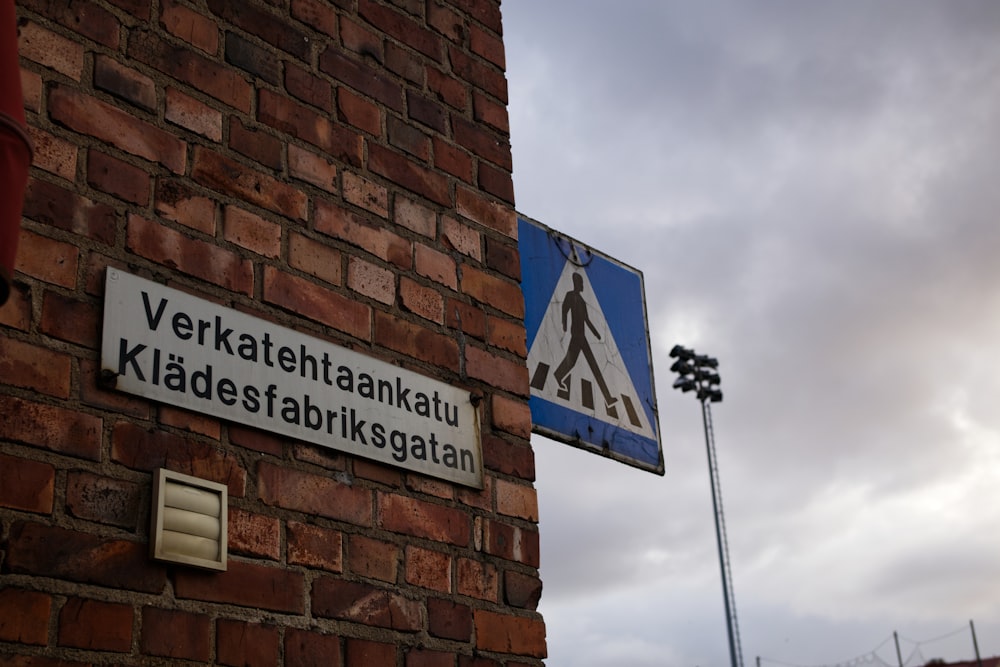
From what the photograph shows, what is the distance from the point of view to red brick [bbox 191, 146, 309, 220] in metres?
2.19

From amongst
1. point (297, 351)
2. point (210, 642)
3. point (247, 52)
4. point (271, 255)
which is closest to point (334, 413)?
point (297, 351)

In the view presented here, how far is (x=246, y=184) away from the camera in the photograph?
2256 mm

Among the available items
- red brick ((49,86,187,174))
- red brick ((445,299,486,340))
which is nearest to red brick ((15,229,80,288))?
red brick ((49,86,187,174))

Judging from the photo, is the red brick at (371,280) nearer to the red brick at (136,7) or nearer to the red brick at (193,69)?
the red brick at (193,69)

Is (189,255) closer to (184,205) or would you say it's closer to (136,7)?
(184,205)

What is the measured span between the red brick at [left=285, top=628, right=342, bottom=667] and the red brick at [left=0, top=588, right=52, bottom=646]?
43 cm

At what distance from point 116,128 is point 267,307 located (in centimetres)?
41

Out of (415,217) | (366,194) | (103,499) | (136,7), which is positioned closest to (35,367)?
(103,499)

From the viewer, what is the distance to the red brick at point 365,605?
6.80 ft

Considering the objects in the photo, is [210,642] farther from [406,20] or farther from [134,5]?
[406,20]

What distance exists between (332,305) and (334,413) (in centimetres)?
22

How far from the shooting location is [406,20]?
278cm

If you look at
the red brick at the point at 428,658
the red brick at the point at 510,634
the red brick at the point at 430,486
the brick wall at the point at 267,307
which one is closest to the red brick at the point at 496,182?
the brick wall at the point at 267,307

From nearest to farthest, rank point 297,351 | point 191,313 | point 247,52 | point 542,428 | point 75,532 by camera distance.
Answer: point 75,532
point 191,313
point 297,351
point 247,52
point 542,428
